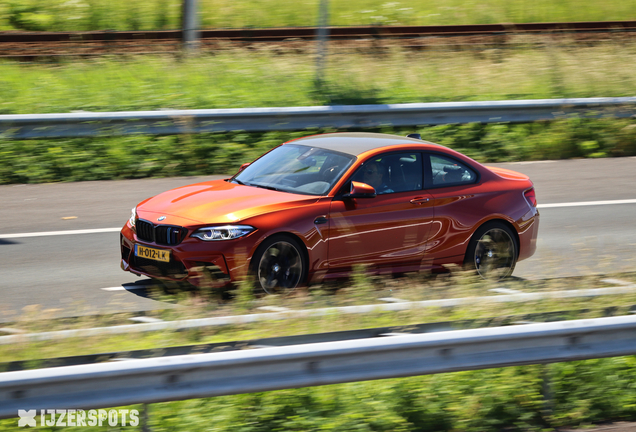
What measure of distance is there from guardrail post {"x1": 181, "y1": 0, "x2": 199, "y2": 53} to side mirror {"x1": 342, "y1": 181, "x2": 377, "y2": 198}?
9.80 metres

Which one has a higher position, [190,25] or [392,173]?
[190,25]

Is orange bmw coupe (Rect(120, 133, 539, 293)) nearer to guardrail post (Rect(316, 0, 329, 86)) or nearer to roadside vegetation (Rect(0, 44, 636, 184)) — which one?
roadside vegetation (Rect(0, 44, 636, 184))

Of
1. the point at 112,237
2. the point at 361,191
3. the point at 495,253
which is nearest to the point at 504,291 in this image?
the point at 495,253

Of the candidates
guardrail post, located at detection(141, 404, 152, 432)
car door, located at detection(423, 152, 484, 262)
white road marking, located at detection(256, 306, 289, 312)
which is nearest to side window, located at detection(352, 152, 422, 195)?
car door, located at detection(423, 152, 484, 262)

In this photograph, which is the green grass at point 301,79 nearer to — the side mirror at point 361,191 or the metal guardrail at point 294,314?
the side mirror at point 361,191

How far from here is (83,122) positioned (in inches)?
471

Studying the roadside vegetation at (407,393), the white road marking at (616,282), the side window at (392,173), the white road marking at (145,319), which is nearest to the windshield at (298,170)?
the side window at (392,173)

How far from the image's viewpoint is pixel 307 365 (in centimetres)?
420

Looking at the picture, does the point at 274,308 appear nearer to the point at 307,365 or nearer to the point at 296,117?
the point at 307,365

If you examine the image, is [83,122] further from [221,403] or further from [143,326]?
[221,403]

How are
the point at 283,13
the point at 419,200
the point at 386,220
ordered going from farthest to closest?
the point at 283,13, the point at 419,200, the point at 386,220

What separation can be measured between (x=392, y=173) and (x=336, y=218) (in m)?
0.91

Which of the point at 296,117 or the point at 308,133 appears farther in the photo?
the point at 308,133

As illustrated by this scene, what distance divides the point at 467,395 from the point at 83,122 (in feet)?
28.8
